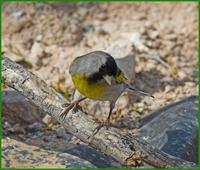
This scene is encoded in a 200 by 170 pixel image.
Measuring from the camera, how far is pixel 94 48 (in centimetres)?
721

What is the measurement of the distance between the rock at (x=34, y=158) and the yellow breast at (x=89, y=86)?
2.40ft

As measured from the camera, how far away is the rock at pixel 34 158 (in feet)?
14.9

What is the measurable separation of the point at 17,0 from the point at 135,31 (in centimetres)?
172

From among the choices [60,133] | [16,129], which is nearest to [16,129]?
[16,129]

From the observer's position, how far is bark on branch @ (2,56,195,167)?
4.29 m

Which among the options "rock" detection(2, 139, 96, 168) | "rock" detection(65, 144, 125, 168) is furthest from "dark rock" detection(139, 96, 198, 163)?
"rock" detection(2, 139, 96, 168)

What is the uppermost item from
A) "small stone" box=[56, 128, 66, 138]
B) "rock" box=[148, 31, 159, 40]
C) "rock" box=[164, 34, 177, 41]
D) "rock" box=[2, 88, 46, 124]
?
"rock" box=[148, 31, 159, 40]

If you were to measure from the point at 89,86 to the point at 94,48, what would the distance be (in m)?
3.04

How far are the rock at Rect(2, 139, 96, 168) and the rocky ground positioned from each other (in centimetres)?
7

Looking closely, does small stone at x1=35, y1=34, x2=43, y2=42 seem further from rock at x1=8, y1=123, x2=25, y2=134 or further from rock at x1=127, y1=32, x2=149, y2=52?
rock at x1=8, y1=123, x2=25, y2=134

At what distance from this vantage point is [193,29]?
8.23 m

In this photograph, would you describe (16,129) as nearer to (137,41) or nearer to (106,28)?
(137,41)

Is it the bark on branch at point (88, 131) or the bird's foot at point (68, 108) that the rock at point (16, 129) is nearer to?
the bark on branch at point (88, 131)

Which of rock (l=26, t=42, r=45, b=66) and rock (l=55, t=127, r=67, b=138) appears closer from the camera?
rock (l=55, t=127, r=67, b=138)
